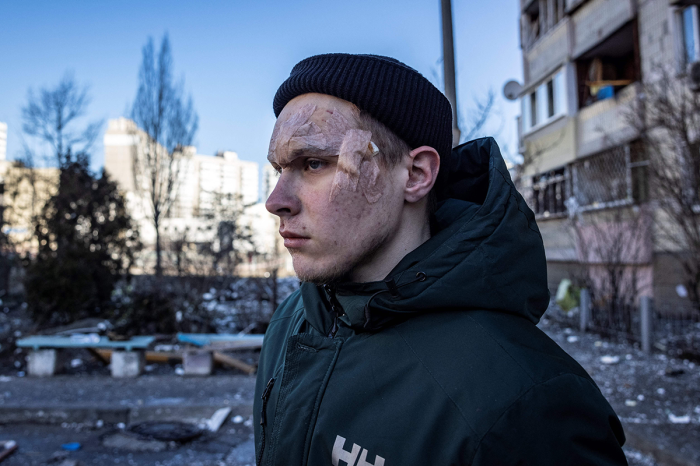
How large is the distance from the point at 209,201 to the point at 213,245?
4.10 feet

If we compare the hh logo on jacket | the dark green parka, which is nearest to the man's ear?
the dark green parka

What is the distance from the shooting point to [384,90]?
56.9 inches

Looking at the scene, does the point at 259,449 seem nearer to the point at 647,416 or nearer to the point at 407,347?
Answer: the point at 407,347

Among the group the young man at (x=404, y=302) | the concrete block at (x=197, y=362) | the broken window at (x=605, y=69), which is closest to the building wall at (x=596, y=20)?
the broken window at (x=605, y=69)

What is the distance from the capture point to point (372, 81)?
1.44 metres

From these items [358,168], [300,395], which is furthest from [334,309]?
[358,168]

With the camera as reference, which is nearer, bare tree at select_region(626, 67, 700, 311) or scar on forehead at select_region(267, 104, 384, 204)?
scar on forehead at select_region(267, 104, 384, 204)

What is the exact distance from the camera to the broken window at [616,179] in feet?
36.4

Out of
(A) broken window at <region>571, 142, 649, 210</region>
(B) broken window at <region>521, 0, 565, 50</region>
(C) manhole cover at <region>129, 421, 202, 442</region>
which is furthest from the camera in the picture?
(B) broken window at <region>521, 0, 565, 50</region>

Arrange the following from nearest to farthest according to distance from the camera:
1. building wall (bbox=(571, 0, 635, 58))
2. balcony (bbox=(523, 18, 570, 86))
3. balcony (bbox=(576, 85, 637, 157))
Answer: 1. balcony (bbox=(576, 85, 637, 157))
2. building wall (bbox=(571, 0, 635, 58))
3. balcony (bbox=(523, 18, 570, 86))

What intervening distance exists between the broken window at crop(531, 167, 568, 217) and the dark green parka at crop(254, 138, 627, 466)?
49.1ft

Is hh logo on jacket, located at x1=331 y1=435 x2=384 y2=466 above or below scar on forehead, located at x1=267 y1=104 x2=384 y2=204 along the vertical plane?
below

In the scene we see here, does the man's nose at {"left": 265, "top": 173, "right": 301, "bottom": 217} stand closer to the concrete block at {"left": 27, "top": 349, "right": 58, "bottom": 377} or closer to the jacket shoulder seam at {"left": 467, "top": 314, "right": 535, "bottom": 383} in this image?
the jacket shoulder seam at {"left": 467, "top": 314, "right": 535, "bottom": 383}

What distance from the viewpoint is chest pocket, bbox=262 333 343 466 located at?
124 cm
